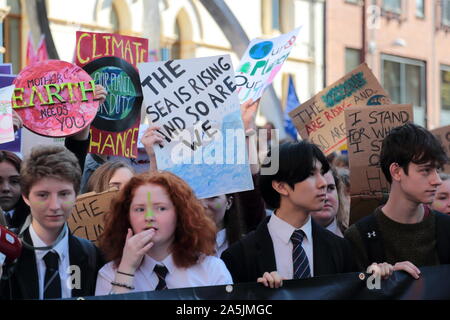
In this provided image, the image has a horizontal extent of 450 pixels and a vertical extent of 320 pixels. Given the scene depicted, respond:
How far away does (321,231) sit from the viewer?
4.23 meters

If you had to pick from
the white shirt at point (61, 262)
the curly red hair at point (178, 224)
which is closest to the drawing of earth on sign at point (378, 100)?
the curly red hair at point (178, 224)

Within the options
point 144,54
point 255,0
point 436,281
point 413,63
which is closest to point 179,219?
point 436,281

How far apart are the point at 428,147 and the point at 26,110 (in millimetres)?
1838

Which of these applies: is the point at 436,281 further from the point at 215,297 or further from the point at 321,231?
the point at 215,297

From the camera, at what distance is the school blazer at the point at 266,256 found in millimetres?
4059

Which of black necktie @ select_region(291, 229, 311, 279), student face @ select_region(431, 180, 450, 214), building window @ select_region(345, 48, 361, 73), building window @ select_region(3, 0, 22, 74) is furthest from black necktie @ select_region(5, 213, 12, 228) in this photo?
building window @ select_region(345, 48, 361, 73)

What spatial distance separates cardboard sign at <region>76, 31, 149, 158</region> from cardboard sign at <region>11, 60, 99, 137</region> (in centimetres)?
34

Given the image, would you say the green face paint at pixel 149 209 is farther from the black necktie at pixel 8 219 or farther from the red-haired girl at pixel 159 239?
the black necktie at pixel 8 219

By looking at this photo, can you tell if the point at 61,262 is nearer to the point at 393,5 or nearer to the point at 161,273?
the point at 161,273

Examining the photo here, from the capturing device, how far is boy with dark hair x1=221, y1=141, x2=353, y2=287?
408 centimetres

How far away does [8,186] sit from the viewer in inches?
184

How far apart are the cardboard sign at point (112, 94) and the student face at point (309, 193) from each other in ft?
4.11

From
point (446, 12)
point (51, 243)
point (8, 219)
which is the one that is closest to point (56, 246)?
point (51, 243)

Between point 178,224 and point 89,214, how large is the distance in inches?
29.8
